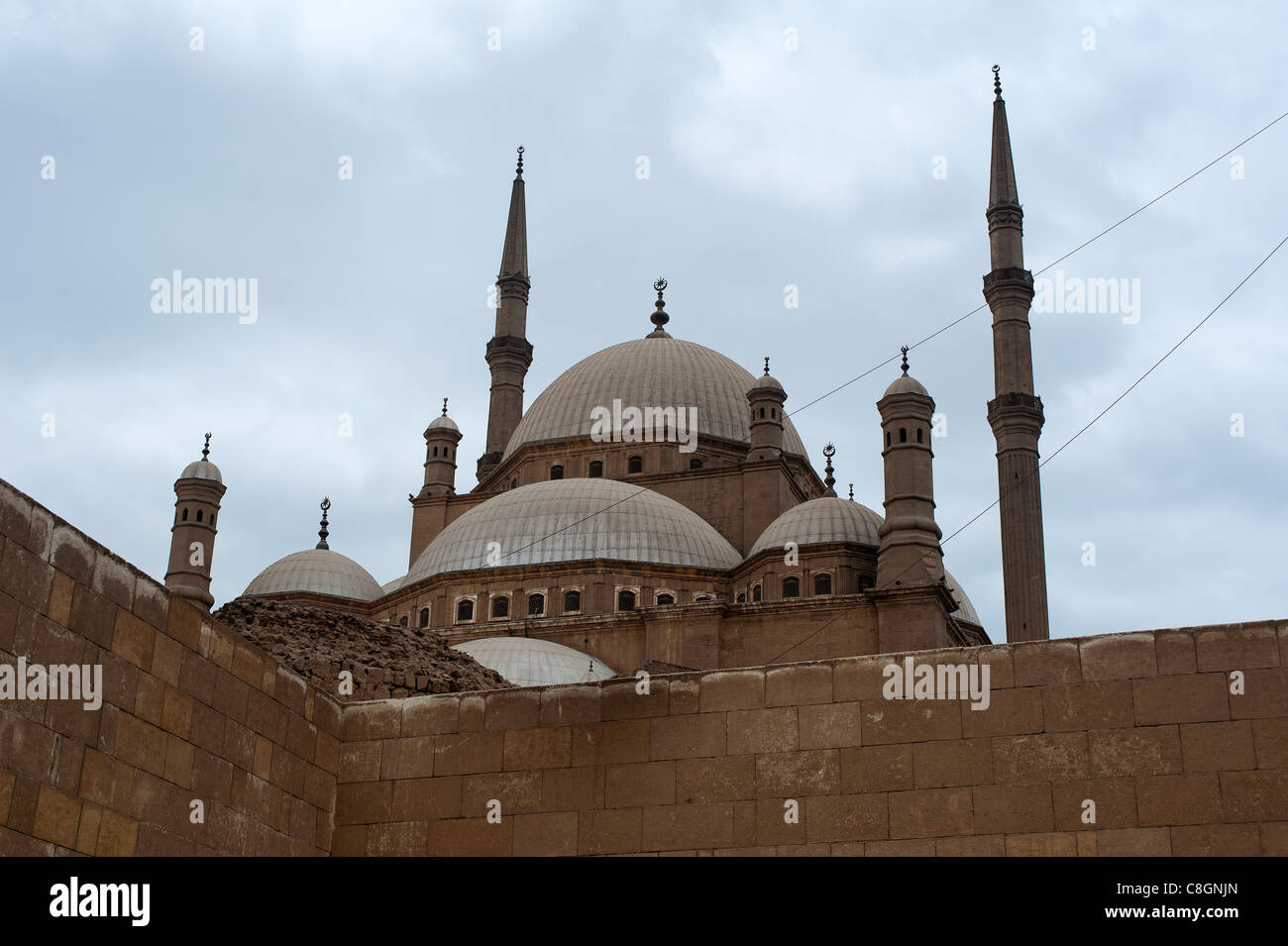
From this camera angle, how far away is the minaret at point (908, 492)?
25688mm

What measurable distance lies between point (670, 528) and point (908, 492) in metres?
5.73

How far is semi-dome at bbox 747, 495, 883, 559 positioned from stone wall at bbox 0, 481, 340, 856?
68.6ft

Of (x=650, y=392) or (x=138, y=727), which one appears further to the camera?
(x=650, y=392)

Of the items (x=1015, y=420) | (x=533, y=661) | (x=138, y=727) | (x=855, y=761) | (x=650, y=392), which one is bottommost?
(x=855, y=761)

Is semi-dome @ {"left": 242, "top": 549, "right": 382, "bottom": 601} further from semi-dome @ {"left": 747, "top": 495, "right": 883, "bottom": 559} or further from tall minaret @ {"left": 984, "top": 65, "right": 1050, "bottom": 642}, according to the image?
tall minaret @ {"left": 984, "top": 65, "right": 1050, "bottom": 642}

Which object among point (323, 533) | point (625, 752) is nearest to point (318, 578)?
point (323, 533)

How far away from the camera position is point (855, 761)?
7.48 metres

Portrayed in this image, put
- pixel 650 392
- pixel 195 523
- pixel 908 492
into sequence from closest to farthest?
pixel 195 523, pixel 908 492, pixel 650 392

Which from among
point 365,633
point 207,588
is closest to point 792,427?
point 207,588

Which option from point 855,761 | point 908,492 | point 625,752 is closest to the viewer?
point 855,761

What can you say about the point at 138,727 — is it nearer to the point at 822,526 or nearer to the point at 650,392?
the point at 822,526

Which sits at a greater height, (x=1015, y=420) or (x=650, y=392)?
(x=650, y=392)

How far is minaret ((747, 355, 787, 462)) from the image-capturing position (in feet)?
108

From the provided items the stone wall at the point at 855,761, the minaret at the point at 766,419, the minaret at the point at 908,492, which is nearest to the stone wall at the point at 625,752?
the stone wall at the point at 855,761
